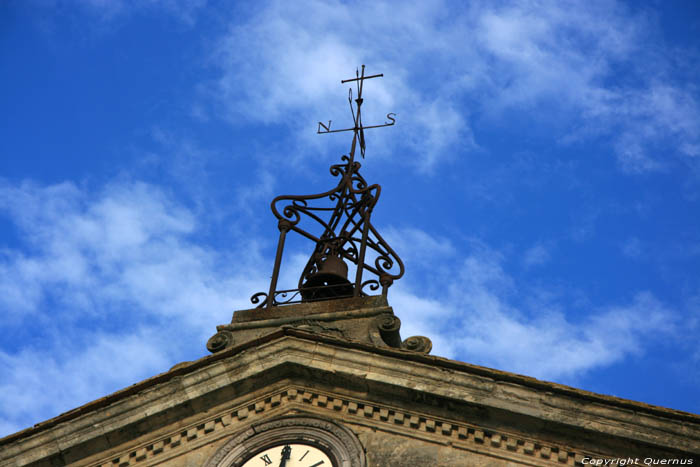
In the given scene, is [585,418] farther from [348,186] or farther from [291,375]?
[348,186]

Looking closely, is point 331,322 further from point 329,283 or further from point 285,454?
point 285,454

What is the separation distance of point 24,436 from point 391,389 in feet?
13.9

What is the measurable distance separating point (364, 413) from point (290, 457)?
3.14ft

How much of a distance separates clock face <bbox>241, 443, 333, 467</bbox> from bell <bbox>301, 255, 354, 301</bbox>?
163 inches

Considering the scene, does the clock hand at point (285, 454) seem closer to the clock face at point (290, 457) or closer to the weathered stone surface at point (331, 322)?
the clock face at point (290, 457)

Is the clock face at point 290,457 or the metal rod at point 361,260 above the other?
the metal rod at point 361,260

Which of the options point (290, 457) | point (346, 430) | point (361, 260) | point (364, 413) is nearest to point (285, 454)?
point (290, 457)

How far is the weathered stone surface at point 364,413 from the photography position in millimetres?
13844

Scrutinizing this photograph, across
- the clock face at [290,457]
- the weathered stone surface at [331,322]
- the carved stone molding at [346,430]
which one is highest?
Answer: the weathered stone surface at [331,322]

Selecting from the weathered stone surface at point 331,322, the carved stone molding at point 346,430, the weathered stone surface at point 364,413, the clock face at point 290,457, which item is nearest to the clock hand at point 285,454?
the clock face at point 290,457

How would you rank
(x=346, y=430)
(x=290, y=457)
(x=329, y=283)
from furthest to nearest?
1. (x=329, y=283)
2. (x=346, y=430)
3. (x=290, y=457)

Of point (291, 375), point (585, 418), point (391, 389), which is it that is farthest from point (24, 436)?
point (585, 418)

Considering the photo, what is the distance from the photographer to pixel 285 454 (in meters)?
14.2

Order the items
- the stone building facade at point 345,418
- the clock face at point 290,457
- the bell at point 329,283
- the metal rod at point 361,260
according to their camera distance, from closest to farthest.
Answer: the stone building facade at point 345,418, the clock face at point 290,457, the metal rod at point 361,260, the bell at point 329,283
